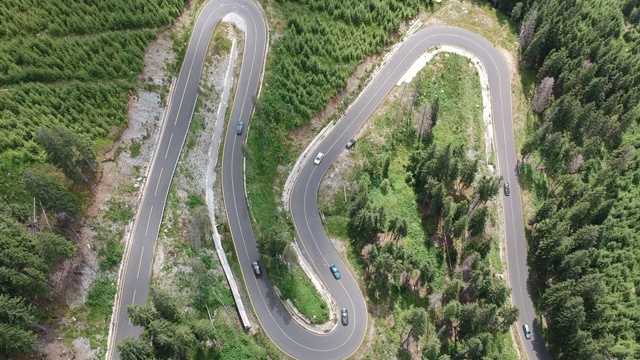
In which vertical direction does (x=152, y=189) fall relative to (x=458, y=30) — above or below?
below

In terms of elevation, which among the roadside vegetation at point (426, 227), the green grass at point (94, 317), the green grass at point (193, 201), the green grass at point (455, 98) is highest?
the green grass at point (455, 98)

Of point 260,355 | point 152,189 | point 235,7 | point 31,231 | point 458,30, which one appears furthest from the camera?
point 458,30

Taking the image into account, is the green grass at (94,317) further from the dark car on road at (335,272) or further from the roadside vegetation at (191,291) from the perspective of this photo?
the dark car on road at (335,272)

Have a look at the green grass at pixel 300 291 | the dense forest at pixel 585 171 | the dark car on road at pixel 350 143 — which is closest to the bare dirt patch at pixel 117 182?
the green grass at pixel 300 291

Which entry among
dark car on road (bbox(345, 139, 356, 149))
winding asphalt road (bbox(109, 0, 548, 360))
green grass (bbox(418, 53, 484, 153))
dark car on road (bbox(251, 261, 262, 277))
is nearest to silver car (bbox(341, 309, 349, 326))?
winding asphalt road (bbox(109, 0, 548, 360))

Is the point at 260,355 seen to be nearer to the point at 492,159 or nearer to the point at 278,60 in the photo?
the point at 278,60

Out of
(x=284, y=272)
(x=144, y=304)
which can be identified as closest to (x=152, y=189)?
(x=144, y=304)
